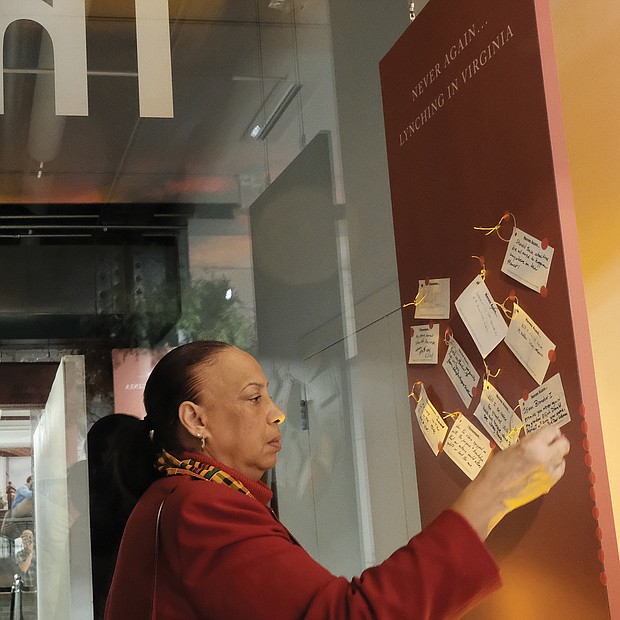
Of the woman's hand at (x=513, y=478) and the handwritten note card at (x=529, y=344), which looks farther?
the handwritten note card at (x=529, y=344)

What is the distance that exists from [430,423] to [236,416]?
0.53 metres

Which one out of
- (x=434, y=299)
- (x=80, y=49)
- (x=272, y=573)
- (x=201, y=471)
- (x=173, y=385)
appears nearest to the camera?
(x=272, y=573)

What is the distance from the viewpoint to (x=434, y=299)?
209 centimetres

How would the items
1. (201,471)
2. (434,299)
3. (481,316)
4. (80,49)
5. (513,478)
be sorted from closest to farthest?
(513,478) < (201,471) < (481,316) < (434,299) < (80,49)

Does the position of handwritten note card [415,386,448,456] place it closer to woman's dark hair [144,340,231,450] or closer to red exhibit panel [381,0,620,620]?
red exhibit panel [381,0,620,620]

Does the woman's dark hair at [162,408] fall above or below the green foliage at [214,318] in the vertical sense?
below

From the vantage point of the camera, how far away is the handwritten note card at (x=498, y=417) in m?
1.79

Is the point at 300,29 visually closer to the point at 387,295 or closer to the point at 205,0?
the point at 205,0

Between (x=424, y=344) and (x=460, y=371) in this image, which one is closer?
(x=460, y=371)

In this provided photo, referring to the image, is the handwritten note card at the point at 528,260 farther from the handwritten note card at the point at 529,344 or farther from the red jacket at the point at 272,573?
the red jacket at the point at 272,573

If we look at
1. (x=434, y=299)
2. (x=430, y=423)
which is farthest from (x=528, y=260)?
(x=430, y=423)

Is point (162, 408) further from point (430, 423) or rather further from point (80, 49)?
point (80, 49)

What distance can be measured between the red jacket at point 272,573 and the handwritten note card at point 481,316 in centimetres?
46

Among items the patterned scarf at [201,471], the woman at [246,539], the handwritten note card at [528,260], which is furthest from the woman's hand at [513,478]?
the patterned scarf at [201,471]
